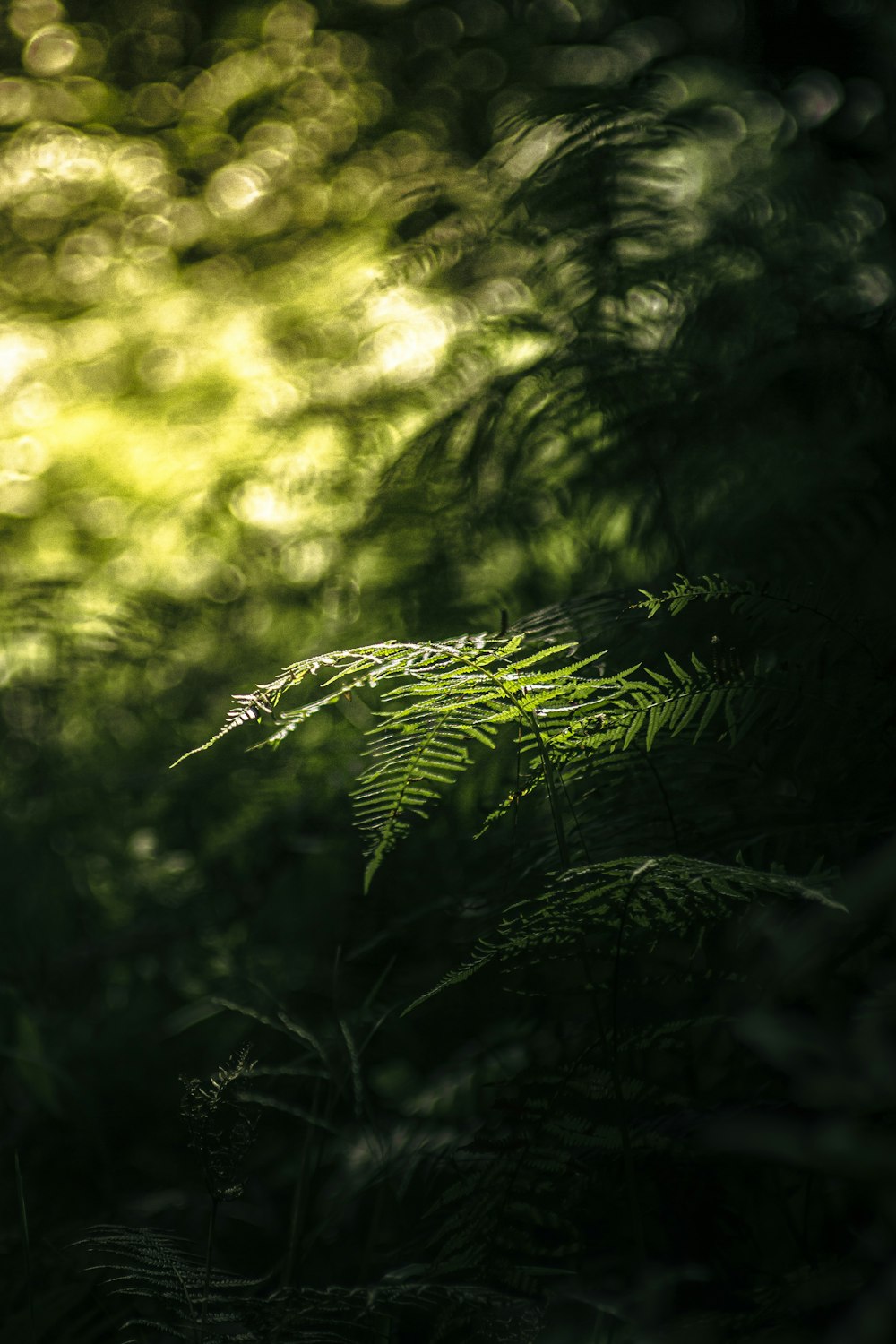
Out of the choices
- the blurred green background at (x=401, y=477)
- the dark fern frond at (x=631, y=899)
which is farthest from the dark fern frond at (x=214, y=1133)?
the blurred green background at (x=401, y=477)

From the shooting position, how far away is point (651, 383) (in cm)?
128

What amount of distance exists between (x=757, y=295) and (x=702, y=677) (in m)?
0.86

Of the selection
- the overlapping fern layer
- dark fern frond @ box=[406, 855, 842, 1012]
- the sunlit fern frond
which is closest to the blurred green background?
the overlapping fern layer

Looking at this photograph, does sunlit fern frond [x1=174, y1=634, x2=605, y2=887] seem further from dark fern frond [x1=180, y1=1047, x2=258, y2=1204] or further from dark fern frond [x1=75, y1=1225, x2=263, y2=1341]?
dark fern frond [x1=75, y1=1225, x2=263, y2=1341]

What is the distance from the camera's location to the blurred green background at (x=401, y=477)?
1188mm

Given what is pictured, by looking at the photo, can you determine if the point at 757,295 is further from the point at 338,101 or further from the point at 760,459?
the point at 338,101

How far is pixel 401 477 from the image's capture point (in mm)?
1597

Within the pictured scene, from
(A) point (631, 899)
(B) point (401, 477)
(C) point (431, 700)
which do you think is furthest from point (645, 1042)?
(B) point (401, 477)

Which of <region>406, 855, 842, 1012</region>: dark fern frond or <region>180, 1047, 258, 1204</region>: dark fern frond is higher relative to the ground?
<region>406, 855, 842, 1012</region>: dark fern frond

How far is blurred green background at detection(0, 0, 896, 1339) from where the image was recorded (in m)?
1.19

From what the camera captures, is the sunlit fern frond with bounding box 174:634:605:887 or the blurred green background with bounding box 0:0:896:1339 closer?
the sunlit fern frond with bounding box 174:634:605:887

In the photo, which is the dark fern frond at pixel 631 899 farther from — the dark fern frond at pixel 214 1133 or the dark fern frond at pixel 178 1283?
the dark fern frond at pixel 178 1283

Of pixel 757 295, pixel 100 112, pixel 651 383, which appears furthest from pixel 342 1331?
pixel 100 112

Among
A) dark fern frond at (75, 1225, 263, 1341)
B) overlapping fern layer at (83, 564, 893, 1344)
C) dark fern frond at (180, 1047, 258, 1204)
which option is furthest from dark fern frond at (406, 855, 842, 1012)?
dark fern frond at (75, 1225, 263, 1341)
